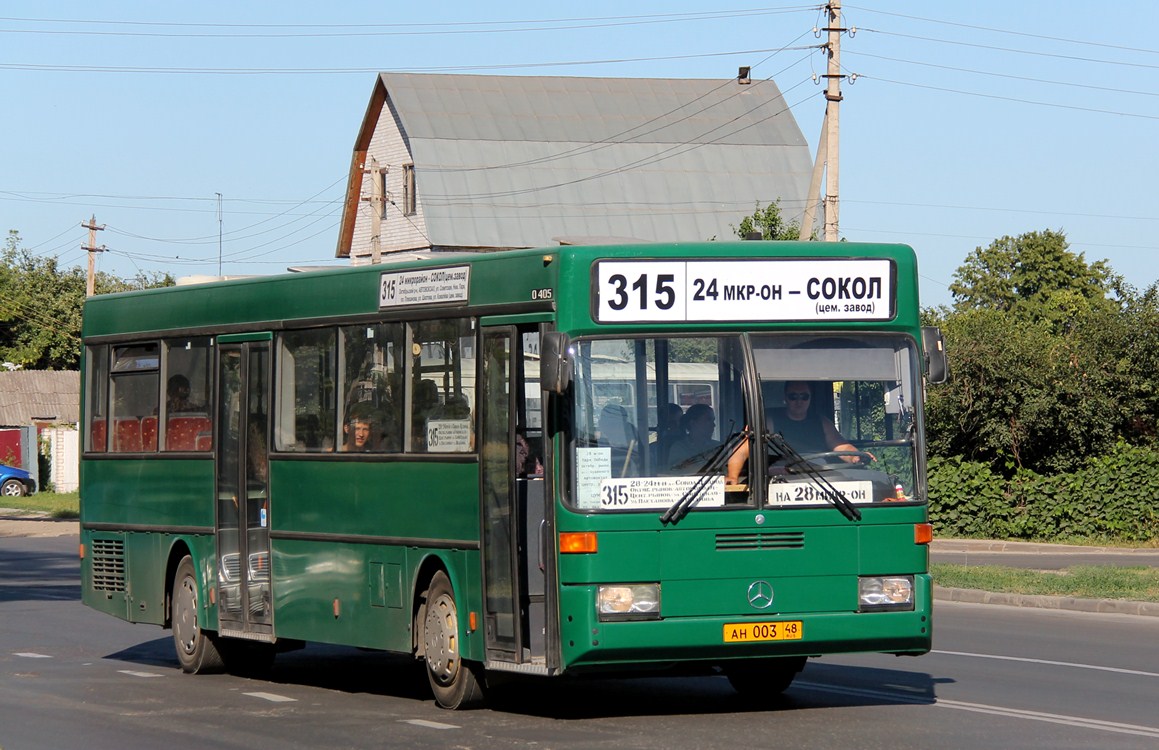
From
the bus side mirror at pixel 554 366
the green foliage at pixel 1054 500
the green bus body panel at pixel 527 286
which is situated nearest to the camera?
the bus side mirror at pixel 554 366

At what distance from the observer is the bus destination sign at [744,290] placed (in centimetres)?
1090

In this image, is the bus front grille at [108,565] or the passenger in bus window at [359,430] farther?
the bus front grille at [108,565]

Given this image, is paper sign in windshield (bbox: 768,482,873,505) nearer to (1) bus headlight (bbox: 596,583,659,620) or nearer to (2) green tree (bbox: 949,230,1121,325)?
(1) bus headlight (bbox: 596,583,659,620)

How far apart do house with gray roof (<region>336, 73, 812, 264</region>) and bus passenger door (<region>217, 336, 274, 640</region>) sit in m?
43.2

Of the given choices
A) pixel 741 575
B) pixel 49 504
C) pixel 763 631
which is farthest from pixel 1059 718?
pixel 49 504

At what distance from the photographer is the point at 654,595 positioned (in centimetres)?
1063

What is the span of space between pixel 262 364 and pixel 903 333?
5.40 meters

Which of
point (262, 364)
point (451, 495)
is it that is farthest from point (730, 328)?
point (262, 364)

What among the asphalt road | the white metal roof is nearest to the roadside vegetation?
the white metal roof

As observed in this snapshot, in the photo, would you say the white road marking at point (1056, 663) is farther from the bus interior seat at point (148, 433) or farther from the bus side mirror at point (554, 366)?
the bus interior seat at point (148, 433)

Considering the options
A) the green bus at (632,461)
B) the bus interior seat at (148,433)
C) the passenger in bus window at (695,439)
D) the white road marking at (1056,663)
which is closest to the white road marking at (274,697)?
the green bus at (632,461)

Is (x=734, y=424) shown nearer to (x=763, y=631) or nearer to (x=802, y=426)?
(x=802, y=426)

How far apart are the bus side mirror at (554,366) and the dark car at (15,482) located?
49.2 meters

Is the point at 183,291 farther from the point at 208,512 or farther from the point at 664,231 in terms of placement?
the point at 664,231
